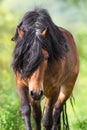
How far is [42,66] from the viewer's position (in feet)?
20.1

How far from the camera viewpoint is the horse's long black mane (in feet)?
20.1

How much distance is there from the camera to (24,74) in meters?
6.20

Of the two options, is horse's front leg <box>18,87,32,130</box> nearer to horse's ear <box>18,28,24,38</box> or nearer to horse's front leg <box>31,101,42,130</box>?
horse's front leg <box>31,101,42,130</box>

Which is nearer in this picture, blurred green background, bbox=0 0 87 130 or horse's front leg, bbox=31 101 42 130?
horse's front leg, bbox=31 101 42 130

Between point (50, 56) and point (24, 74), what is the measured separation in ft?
1.23

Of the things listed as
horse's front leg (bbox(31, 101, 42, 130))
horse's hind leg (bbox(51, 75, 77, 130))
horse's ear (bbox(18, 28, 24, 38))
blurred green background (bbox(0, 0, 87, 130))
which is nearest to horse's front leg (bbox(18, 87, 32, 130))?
horse's front leg (bbox(31, 101, 42, 130))

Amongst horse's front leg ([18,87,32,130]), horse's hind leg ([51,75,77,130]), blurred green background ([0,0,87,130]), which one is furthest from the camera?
blurred green background ([0,0,87,130])

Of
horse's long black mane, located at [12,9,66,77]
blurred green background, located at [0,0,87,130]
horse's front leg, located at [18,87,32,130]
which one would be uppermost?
horse's long black mane, located at [12,9,66,77]

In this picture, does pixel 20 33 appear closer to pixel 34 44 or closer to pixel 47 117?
pixel 34 44

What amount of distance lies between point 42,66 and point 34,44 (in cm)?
22

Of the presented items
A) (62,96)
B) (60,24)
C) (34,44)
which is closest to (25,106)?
(34,44)

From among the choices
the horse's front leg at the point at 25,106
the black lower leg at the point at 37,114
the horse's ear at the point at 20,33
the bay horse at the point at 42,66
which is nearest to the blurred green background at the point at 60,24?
the black lower leg at the point at 37,114

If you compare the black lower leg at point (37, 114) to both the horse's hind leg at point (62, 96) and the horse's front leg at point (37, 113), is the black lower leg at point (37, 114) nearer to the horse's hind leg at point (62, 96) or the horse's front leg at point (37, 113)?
the horse's front leg at point (37, 113)

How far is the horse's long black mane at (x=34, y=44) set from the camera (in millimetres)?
6113
